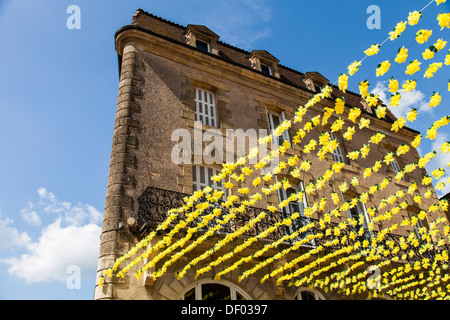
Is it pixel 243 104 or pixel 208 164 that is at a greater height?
pixel 243 104

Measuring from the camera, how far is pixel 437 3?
4109mm

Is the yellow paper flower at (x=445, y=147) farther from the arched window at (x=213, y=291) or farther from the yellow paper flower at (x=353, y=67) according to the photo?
the arched window at (x=213, y=291)

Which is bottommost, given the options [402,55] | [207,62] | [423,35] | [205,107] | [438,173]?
[438,173]

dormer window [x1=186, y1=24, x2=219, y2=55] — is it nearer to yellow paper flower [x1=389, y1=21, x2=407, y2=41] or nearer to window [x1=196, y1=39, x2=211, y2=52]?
window [x1=196, y1=39, x2=211, y2=52]

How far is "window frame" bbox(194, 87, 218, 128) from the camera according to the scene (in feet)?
36.5

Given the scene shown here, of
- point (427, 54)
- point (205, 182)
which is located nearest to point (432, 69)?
point (427, 54)

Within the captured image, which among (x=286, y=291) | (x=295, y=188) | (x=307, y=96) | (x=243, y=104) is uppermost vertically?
(x=307, y=96)

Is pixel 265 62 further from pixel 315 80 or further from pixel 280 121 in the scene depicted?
pixel 280 121

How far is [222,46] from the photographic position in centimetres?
1395

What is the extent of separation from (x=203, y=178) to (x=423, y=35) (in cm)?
644

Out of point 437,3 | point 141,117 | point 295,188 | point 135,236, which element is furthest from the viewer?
point 295,188
